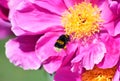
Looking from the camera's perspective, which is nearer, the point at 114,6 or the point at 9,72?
the point at 114,6

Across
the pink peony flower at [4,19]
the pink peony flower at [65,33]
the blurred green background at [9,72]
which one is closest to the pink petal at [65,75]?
the pink peony flower at [65,33]

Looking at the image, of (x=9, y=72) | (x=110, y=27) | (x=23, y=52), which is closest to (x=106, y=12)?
(x=110, y=27)

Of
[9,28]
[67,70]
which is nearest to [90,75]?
[67,70]

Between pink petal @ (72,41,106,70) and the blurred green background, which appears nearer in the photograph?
pink petal @ (72,41,106,70)

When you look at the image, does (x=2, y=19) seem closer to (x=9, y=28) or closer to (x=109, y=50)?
(x=9, y=28)

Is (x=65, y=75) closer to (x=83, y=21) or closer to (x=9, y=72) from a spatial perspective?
(x=83, y=21)

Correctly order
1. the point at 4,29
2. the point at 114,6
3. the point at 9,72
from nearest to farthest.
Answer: the point at 114,6 → the point at 4,29 → the point at 9,72

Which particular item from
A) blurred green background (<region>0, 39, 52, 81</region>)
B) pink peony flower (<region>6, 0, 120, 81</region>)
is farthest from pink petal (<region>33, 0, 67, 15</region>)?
blurred green background (<region>0, 39, 52, 81</region>)

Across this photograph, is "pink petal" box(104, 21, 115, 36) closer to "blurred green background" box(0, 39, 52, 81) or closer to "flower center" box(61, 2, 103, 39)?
"flower center" box(61, 2, 103, 39)
